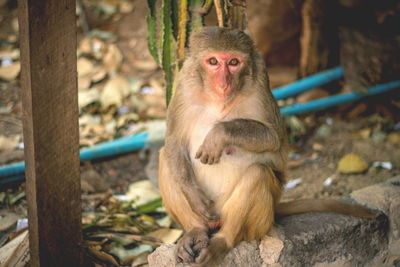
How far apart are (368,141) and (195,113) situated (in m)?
3.29

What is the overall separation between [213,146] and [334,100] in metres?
3.50

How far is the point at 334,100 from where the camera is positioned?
628cm

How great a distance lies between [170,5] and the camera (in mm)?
3906

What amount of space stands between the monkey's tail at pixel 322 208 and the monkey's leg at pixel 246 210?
0.50 m

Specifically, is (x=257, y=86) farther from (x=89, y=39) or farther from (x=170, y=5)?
(x=89, y=39)

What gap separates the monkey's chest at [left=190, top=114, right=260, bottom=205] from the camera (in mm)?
3309

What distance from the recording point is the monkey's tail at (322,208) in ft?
12.0

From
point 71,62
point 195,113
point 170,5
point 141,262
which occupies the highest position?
point 170,5

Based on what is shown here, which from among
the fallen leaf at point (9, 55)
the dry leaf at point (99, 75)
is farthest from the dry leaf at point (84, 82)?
the fallen leaf at point (9, 55)

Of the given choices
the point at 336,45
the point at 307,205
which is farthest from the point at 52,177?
the point at 336,45

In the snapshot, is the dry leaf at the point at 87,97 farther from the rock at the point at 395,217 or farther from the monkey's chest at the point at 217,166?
the rock at the point at 395,217

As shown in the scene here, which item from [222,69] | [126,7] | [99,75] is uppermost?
[222,69]

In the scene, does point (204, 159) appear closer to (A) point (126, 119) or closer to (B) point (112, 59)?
(A) point (126, 119)

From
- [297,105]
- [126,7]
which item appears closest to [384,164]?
[297,105]
